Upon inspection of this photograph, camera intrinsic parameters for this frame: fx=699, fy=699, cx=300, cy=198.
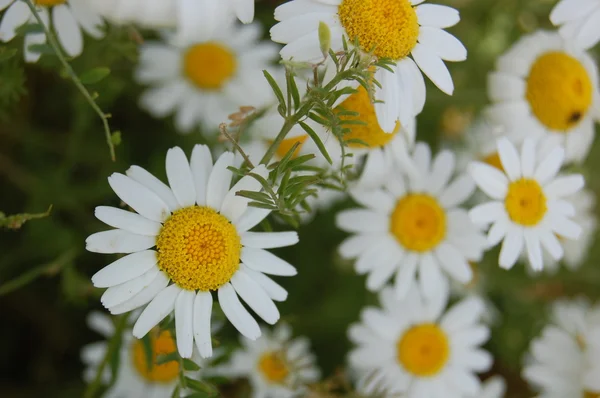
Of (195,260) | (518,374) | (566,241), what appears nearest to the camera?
(195,260)

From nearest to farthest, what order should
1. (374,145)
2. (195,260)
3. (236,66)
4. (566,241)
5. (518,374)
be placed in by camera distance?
(195,260)
(374,145)
(236,66)
(566,241)
(518,374)

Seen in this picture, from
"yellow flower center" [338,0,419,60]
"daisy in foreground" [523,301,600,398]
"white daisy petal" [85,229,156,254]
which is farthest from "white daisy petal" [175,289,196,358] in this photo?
"daisy in foreground" [523,301,600,398]

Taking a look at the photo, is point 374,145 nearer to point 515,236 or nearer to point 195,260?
point 515,236

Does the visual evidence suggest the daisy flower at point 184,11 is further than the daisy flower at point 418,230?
No

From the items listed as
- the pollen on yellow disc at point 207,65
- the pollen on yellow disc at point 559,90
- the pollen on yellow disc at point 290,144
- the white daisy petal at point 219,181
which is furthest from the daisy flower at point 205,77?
the white daisy petal at point 219,181

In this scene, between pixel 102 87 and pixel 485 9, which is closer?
pixel 102 87

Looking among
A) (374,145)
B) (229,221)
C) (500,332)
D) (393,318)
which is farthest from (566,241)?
(229,221)

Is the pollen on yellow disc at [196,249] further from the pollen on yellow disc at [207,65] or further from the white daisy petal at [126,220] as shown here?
the pollen on yellow disc at [207,65]
